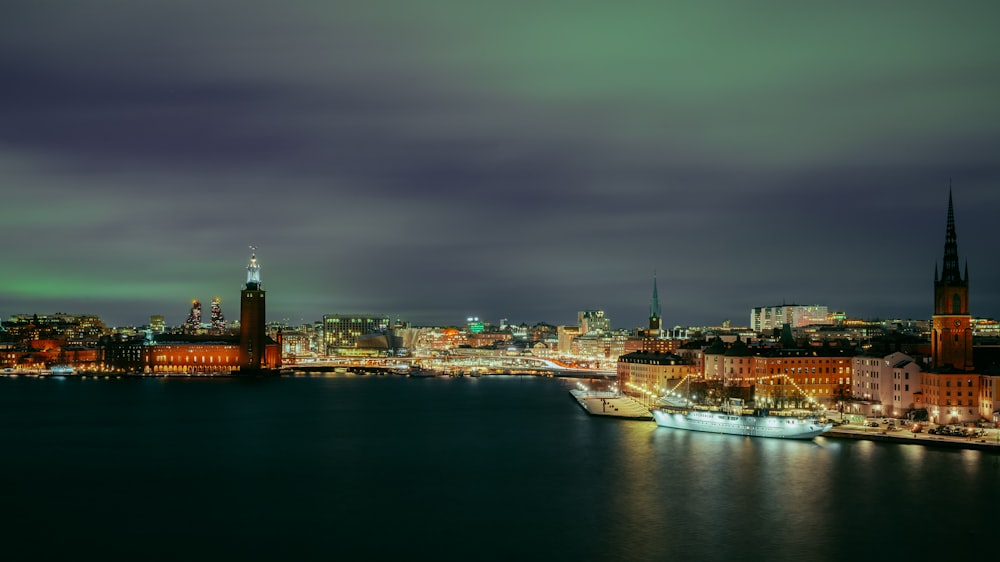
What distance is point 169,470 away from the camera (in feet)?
84.4

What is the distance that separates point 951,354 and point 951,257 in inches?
155

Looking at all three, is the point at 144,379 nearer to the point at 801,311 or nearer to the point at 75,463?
the point at 75,463

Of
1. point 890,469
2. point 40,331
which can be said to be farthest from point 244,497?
point 40,331

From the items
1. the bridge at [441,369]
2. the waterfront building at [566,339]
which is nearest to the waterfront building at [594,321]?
the waterfront building at [566,339]

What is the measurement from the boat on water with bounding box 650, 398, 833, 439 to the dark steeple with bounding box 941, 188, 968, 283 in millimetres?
7832

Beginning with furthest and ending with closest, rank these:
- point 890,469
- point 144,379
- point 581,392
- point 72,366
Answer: point 72,366
point 144,379
point 581,392
point 890,469

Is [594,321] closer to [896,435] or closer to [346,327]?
[346,327]

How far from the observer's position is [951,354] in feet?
105

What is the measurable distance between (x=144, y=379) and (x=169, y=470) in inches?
1909

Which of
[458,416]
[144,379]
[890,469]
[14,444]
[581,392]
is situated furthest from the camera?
[144,379]

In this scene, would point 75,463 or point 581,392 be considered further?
point 581,392

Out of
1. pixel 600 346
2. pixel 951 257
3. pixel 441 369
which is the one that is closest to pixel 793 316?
pixel 600 346

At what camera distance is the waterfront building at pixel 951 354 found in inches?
1144

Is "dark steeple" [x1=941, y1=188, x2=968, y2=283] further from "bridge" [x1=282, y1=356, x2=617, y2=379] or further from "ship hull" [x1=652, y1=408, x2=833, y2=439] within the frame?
"bridge" [x1=282, y1=356, x2=617, y2=379]
